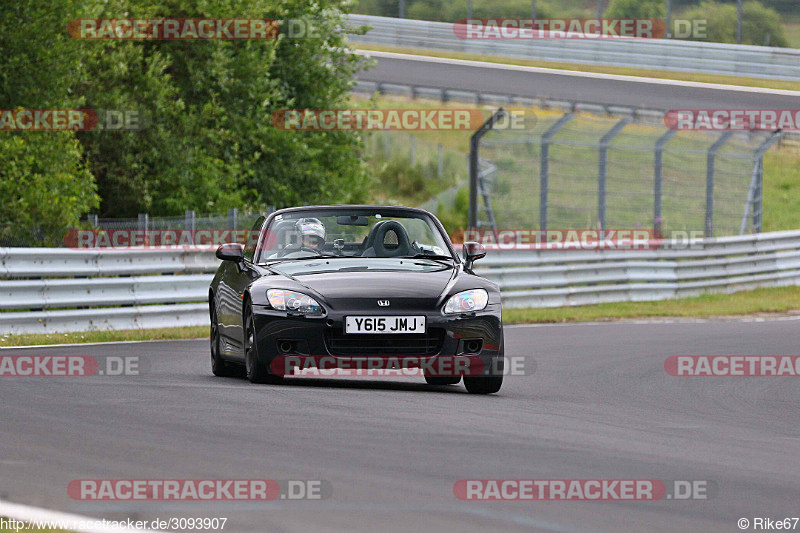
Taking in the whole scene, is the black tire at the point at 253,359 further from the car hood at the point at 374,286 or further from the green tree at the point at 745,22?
the green tree at the point at 745,22

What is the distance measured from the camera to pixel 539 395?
32.1ft

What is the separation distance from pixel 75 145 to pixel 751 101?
21.3 m

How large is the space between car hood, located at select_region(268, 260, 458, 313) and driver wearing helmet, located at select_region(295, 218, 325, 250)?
542mm

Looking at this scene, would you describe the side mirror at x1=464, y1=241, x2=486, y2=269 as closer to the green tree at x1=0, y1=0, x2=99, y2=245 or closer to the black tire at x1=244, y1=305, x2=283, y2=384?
the black tire at x1=244, y1=305, x2=283, y2=384

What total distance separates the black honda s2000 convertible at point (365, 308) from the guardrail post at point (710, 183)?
15762 mm

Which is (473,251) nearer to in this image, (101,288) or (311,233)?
(311,233)

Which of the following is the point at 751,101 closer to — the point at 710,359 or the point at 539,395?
the point at 710,359

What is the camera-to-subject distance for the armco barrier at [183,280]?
48.7ft

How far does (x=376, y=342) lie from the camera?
9312 mm

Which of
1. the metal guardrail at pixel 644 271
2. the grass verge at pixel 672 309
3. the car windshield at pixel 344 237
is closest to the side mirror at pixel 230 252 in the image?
the car windshield at pixel 344 237

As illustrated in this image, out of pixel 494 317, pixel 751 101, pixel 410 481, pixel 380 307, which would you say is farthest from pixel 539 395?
pixel 751 101

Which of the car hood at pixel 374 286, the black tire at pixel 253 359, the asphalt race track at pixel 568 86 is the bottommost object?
the black tire at pixel 253 359

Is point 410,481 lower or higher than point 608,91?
lower

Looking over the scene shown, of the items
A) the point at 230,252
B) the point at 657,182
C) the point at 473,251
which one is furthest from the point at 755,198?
the point at 230,252
